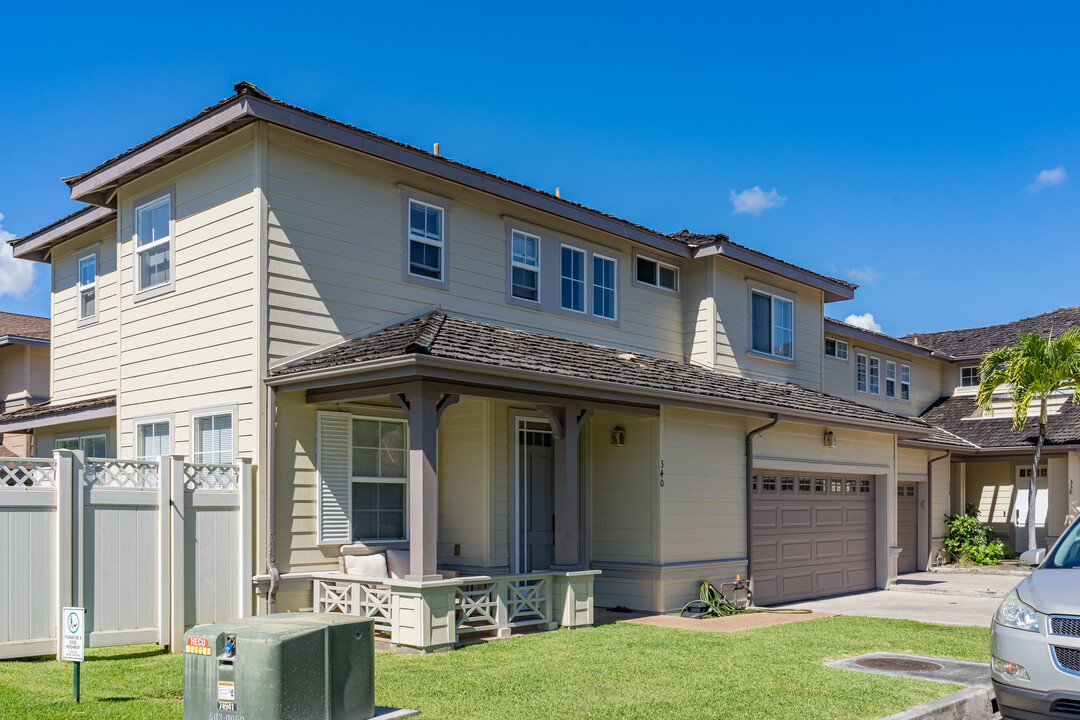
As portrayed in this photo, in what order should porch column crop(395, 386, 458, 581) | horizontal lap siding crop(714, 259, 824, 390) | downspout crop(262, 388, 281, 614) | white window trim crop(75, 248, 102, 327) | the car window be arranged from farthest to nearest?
1. horizontal lap siding crop(714, 259, 824, 390)
2. white window trim crop(75, 248, 102, 327)
3. downspout crop(262, 388, 281, 614)
4. porch column crop(395, 386, 458, 581)
5. the car window

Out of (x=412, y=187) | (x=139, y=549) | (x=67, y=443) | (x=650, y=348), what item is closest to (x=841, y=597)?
(x=650, y=348)

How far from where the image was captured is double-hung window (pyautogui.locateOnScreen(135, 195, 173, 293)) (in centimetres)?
1346

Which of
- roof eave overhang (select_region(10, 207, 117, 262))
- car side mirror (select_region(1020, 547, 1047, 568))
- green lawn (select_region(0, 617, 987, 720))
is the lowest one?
green lawn (select_region(0, 617, 987, 720))

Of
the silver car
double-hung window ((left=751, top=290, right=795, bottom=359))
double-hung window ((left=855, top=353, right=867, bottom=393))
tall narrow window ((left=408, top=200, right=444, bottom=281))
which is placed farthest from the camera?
double-hung window ((left=855, top=353, right=867, bottom=393))

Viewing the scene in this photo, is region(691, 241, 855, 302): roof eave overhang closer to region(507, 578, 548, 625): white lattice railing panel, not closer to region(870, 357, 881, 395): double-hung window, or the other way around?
region(870, 357, 881, 395): double-hung window

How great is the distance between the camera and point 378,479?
509 inches

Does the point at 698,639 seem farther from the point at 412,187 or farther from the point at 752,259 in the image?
the point at 752,259

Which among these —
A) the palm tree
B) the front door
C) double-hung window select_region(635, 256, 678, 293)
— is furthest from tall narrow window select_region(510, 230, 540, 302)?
the palm tree

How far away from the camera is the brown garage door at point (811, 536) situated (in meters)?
16.8

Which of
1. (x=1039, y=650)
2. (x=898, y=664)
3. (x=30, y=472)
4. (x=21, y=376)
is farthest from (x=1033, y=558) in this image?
(x=21, y=376)

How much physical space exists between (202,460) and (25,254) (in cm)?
847

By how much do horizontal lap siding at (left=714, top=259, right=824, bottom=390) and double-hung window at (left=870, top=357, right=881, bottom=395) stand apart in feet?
21.9

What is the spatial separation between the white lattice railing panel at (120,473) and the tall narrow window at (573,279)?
7410 mm

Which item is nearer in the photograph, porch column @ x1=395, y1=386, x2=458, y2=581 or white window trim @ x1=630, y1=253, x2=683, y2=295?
porch column @ x1=395, y1=386, x2=458, y2=581
